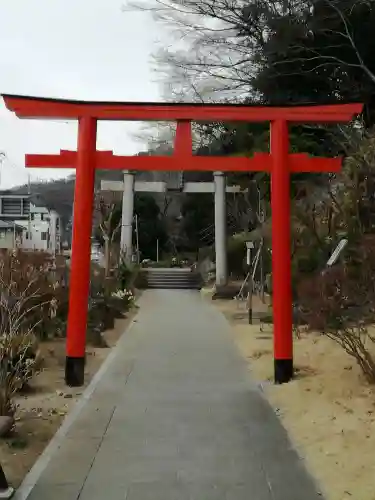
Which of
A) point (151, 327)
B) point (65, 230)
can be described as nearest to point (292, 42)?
point (151, 327)

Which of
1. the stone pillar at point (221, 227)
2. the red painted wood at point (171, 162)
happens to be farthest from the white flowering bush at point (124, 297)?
the red painted wood at point (171, 162)

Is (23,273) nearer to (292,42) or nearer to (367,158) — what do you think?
(367,158)

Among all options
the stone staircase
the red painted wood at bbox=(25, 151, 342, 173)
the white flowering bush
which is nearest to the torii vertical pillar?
the red painted wood at bbox=(25, 151, 342, 173)

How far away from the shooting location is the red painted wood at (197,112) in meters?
7.69

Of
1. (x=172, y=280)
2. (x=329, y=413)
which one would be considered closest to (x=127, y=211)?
(x=172, y=280)

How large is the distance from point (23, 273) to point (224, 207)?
14718 mm

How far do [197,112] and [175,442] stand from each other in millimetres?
4173

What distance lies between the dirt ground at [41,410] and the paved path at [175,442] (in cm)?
22

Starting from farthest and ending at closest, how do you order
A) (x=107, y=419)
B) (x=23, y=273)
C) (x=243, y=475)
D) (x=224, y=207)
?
(x=224, y=207)
(x=23, y=273)
(x=107, y=419)
(x=243, y=475)

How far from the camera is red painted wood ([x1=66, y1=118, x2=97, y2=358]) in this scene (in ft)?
25.3

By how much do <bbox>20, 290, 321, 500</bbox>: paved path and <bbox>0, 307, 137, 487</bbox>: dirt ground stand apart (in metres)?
0.22

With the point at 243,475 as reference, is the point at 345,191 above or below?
above

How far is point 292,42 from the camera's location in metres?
16.4

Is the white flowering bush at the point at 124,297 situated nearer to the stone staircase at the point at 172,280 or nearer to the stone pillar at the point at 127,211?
the stone pillar at the point at 127,211
